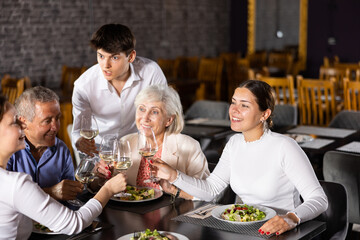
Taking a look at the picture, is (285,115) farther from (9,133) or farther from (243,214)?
(9,133)

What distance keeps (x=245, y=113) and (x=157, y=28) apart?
284 inches

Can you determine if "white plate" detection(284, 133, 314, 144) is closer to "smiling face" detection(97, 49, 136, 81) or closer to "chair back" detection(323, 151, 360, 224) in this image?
"chair back" detection(323, 151, 360, 224)

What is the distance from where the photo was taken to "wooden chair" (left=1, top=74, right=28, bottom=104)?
5.70 m

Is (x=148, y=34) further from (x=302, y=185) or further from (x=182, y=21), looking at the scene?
(x=302, y=185)

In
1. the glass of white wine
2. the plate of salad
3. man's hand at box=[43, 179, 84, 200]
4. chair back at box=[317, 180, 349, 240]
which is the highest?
the glass of white wine

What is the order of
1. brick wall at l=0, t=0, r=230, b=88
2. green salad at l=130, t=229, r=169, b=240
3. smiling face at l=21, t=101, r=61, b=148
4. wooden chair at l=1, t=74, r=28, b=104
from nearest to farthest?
green salad at l=130, t=229, r=169, b=240 < smiling face at l=21, t=101, r=61, b=148 < wooden chair at l=1, t=74, r=28, b=104 < brick wall at l=0, t=0, r=230, b=88

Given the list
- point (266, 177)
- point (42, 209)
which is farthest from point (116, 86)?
point (42, 209)

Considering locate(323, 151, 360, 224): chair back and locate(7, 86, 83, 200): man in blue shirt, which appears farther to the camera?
locate(323, 151, 360, 224): chair back

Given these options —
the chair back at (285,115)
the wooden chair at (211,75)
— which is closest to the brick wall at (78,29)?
the wooden chair at (211,75)

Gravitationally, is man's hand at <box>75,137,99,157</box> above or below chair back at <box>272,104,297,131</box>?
above

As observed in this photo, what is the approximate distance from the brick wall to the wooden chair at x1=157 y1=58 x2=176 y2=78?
281 millimetres

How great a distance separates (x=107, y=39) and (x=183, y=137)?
0.69 m

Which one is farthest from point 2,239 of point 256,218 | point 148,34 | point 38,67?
point 148,34

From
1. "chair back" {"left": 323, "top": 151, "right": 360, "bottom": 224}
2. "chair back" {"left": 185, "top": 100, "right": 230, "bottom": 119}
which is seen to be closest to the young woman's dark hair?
"chair back" {"left": 323, "top": 151, "right": 360, "bottom": 224}
